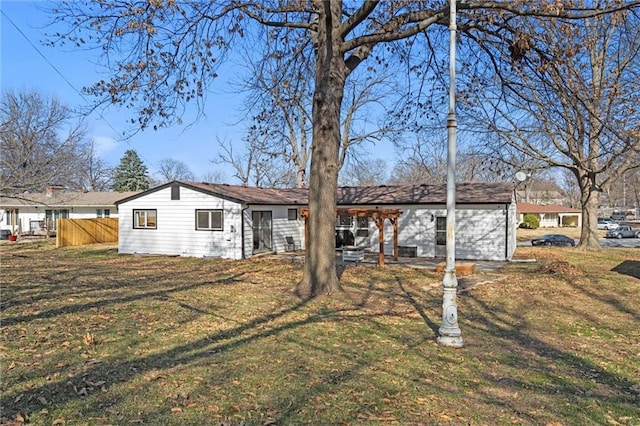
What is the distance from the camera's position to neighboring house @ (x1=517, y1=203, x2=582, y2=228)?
6108 centimetres

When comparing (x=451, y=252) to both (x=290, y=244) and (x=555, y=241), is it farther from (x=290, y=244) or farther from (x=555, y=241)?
(x=555, y=241)

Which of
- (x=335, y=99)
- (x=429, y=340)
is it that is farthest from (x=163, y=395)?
(x=335, y=99)

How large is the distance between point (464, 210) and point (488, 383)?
1554 centimetres

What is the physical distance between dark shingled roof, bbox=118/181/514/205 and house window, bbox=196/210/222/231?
96 centimetres

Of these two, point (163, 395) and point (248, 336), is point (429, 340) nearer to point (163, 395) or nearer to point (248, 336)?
point (248, 336)

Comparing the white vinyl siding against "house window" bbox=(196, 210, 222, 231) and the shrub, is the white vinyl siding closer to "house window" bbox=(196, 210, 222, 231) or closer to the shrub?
"house window" bbox=(196, 210, 222, 231)

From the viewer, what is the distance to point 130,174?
184ft

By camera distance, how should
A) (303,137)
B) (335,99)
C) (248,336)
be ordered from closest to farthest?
(248,336) → (335,99) → (303,137)

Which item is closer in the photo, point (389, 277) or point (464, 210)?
point (389, 277)

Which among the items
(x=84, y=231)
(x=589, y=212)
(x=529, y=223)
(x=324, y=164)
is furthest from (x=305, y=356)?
(x=529, y=223)

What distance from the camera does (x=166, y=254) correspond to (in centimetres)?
2108

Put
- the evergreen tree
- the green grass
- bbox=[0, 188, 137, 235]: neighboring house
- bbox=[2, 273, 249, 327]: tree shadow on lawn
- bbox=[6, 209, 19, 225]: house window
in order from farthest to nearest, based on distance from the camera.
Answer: the evergreen tree → bbox=[6, 209, 19, 225]: house window → bbox=[0, 188, 137, 235]: neighboring house → bbox=[2, 273, 249, 327]: tree shadow on lawn → the green grass

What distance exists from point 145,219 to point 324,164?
1439cm

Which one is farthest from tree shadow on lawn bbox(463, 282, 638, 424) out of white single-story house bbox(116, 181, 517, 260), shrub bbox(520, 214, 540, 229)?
shrub bbox(520, 214, 540, 229)
